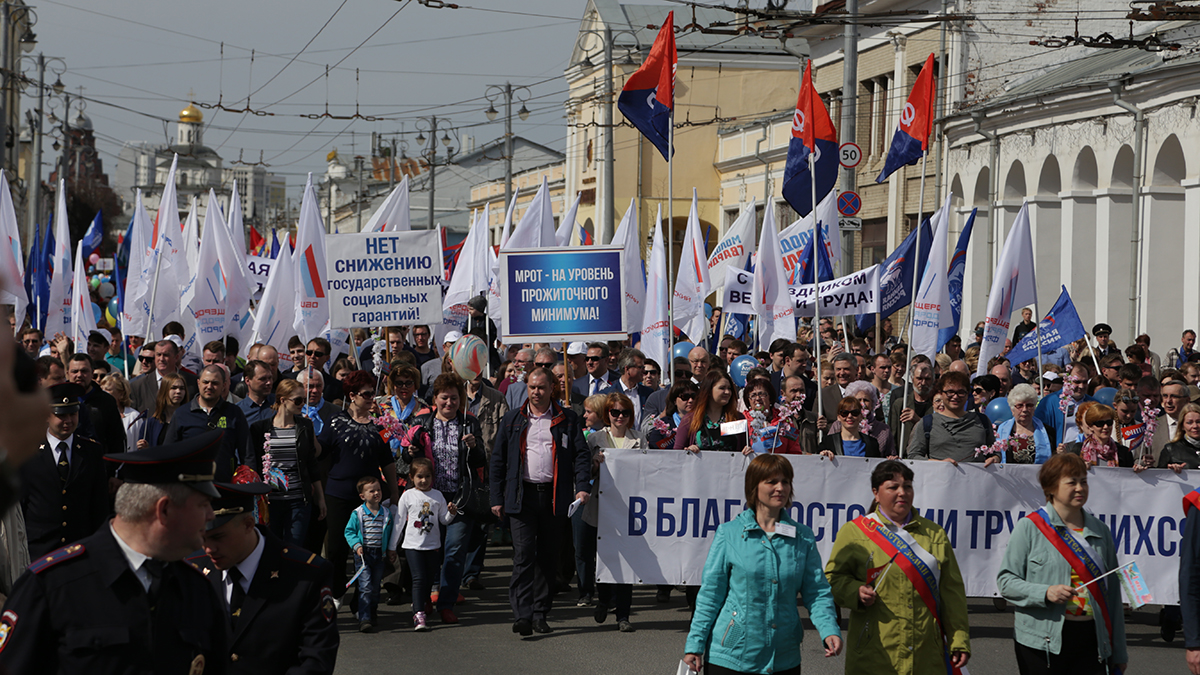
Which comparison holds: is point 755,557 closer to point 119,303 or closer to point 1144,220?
point 119,303

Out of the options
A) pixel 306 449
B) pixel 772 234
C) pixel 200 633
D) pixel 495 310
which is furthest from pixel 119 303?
pixel 200 633

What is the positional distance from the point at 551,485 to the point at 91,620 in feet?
20.2

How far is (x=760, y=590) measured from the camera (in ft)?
18.6

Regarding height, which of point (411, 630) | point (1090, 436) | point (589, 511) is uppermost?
point (1090, 436)

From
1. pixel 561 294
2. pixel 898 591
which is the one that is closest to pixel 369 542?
pixel 561 294

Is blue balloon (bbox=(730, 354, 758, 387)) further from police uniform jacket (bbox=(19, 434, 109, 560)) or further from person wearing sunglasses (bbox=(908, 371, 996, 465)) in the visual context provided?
police uniform jacket (bbox=(19, 434, 109, 560))

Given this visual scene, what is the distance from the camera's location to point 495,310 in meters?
19.7

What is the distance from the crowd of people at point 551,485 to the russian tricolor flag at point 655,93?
2470 mm

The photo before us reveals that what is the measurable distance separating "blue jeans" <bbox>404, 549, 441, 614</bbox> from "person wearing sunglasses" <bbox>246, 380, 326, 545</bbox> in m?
0.70

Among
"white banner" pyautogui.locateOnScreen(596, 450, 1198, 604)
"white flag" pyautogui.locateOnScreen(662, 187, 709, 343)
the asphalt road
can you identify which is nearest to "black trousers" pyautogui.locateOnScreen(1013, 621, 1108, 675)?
the asphalt road

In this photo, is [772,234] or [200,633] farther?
[772,234]

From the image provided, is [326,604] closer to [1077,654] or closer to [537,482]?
[1077,654]

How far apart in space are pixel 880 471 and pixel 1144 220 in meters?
20.1

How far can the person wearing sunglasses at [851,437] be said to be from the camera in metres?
9.43
